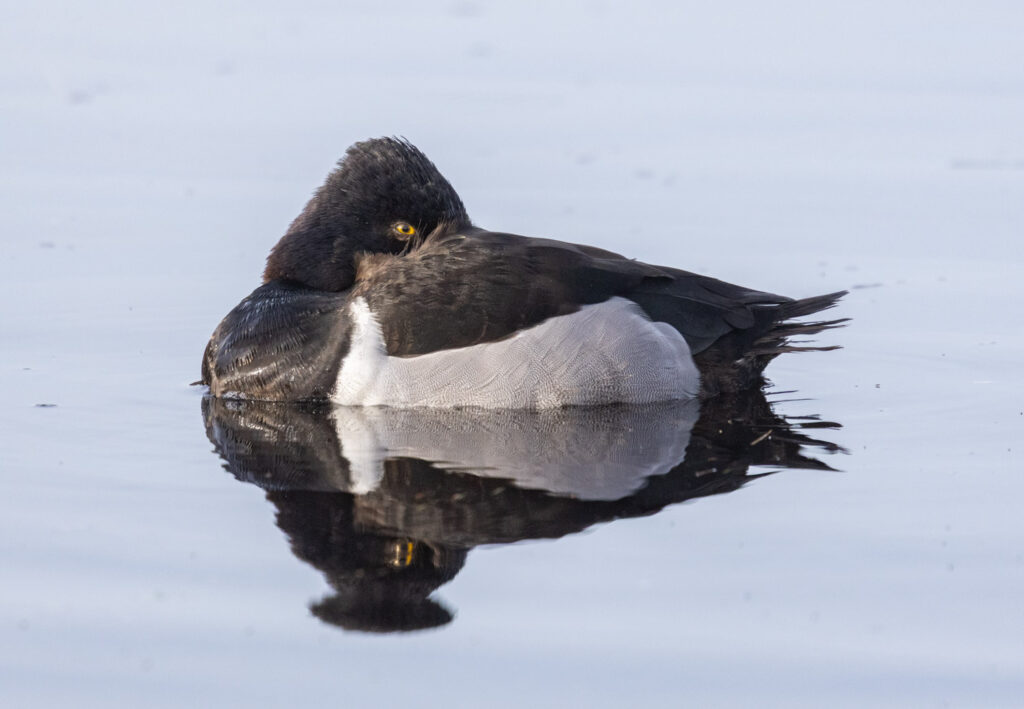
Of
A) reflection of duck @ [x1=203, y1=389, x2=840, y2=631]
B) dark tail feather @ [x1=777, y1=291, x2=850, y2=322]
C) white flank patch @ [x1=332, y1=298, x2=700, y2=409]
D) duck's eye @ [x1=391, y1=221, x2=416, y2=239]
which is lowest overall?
reflection of duck @ [x1=203, y1=389, x2=840, y2=631]

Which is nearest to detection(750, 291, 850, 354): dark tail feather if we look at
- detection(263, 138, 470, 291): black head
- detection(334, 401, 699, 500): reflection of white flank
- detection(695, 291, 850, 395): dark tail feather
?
detection(695, 291, 850, 395): dark tail feather

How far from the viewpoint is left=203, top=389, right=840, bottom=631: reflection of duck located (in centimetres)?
600

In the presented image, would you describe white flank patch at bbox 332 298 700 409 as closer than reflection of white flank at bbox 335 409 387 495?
No

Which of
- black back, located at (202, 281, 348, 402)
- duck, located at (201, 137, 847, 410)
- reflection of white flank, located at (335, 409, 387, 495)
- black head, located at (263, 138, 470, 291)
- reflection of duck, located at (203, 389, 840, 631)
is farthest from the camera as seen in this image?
black head, located at (263, 138, 470, 291)

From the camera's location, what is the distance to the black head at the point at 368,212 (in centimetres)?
875

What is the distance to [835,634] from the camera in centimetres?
544

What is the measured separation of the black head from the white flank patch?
67 cm

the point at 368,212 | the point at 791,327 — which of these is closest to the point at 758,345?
the point at 791,327

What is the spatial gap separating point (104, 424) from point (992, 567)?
13.9 feet

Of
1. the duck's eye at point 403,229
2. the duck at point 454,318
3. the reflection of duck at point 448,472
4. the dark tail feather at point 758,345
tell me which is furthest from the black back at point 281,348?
the dark tail feather at point 758,345

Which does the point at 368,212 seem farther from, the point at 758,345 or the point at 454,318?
the point at 758,345

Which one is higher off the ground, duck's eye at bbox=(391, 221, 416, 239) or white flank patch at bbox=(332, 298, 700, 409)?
duck's eye at bbox=(391, 221, 416, 239)

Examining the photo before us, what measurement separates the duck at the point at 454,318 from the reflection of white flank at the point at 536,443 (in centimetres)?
12

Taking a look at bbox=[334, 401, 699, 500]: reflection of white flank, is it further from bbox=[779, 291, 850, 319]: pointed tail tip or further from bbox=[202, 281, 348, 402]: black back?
bbox=[779, 291, 850, 319]: pointed tail tip
